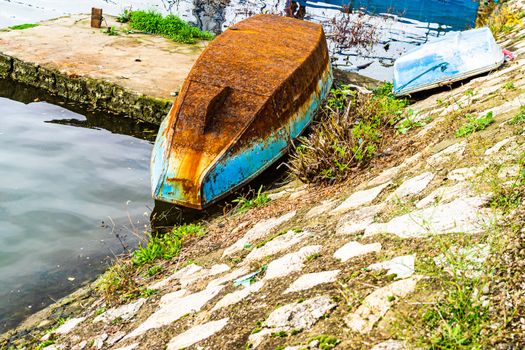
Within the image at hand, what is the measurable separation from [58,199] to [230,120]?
2370 millimetres

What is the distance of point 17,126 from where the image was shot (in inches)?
305

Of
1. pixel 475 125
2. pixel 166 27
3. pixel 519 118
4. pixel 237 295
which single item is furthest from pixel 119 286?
pixel 166 27

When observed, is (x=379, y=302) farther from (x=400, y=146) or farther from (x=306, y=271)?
(x=400, y=146)

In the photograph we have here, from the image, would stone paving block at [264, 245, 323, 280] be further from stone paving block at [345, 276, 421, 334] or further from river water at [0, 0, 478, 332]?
river water at [0, 0, 478, 332]

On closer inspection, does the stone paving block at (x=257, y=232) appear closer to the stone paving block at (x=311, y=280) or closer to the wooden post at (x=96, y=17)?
the stone paving block at (x=311, y=280)

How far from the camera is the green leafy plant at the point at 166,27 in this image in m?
11.9

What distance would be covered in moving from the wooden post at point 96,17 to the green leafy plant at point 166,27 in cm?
80

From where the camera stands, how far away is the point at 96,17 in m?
11.6

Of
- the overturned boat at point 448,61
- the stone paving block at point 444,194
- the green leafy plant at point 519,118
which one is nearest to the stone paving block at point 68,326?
the stone paving block at point 444,194

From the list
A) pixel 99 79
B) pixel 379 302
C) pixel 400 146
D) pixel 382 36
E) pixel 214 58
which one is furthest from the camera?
pixel 382 36

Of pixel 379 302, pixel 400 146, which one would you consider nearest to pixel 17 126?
pixel 400 146

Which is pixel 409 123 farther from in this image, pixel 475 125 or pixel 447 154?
pixel 447 154

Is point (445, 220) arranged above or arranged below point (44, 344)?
above

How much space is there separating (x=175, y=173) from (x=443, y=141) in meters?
2.64
